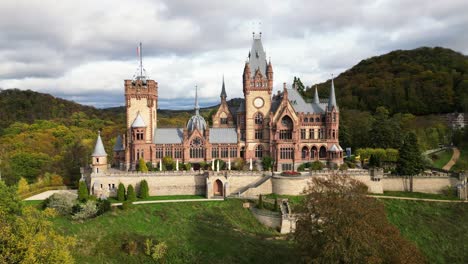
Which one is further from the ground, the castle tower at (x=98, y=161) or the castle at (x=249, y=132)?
the castle at (x=249, y=132)

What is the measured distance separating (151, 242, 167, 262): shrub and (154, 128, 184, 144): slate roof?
2618 cm

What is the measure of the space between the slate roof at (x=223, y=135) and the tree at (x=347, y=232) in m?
33.5

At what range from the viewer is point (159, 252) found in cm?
3659

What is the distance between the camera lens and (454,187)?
173 feet

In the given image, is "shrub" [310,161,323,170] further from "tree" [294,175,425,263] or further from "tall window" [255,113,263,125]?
"tree" [294,175,425,263]

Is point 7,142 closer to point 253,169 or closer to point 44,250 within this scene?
point 253,169

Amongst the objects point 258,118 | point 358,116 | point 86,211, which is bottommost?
point 86,211

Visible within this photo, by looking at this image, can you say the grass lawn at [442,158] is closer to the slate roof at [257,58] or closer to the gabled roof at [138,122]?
the slate roof at [257,58]

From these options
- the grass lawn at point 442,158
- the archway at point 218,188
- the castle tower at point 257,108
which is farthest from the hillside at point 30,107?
the grass lawn at point 442,158

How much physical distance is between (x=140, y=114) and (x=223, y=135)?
13887mm

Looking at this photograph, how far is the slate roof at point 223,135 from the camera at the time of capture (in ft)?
205

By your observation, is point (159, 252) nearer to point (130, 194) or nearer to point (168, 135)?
point (130, 194)

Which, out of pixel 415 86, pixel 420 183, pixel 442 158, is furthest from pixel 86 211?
pixel 415 86

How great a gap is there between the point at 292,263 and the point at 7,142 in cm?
7663
